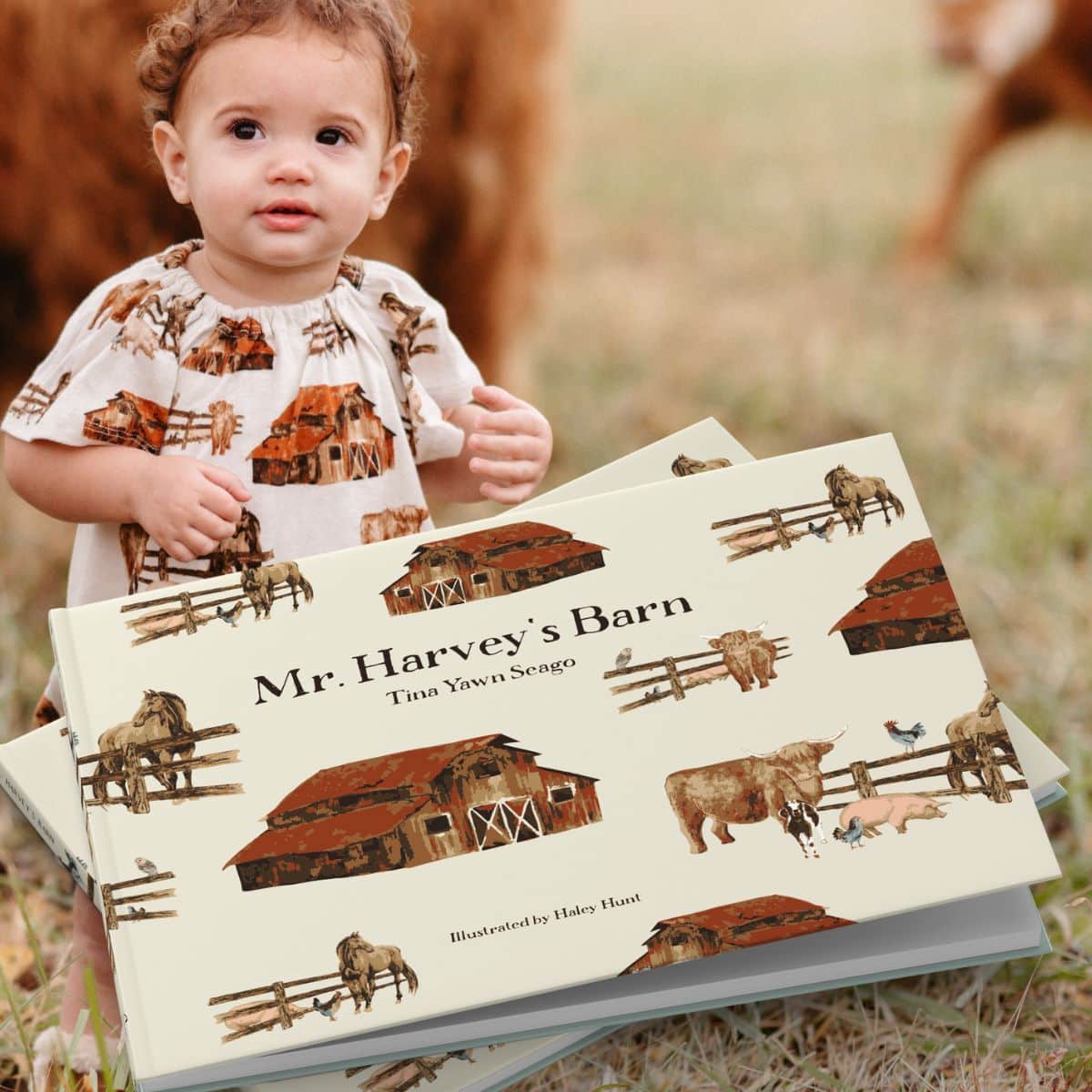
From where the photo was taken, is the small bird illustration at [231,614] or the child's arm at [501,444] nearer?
the small bird illustration at [231,614]

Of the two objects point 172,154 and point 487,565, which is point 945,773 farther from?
point 172,154

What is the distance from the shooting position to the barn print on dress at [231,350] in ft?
2.81

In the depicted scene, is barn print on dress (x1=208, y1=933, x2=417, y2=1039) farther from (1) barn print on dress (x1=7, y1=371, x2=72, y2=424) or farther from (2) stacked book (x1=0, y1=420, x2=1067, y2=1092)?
(1) barn print on dress (x1=7, y1=371, x2=72, y2=424)

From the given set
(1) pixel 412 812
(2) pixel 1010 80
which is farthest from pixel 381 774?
(2) pixel 1010 80

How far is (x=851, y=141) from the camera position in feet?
11.4

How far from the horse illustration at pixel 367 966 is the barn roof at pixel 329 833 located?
0.17ft

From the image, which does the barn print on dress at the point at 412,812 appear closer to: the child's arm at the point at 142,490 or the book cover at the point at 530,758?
the book cover at the point at 530,758

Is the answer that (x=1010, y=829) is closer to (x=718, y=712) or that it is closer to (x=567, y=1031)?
(x=718, y=712)

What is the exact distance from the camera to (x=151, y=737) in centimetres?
70

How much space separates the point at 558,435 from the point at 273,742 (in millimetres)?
1253

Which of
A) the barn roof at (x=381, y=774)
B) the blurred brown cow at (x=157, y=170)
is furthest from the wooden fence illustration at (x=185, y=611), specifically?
the blurred brown cow at (x=157, y=170)

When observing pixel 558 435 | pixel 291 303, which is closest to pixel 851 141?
pixel 558 435

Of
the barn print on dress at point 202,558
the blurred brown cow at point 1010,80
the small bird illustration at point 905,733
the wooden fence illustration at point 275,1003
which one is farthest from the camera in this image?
the blurred brown cow at point 1010,80

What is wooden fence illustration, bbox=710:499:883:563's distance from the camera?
2.61 ft
